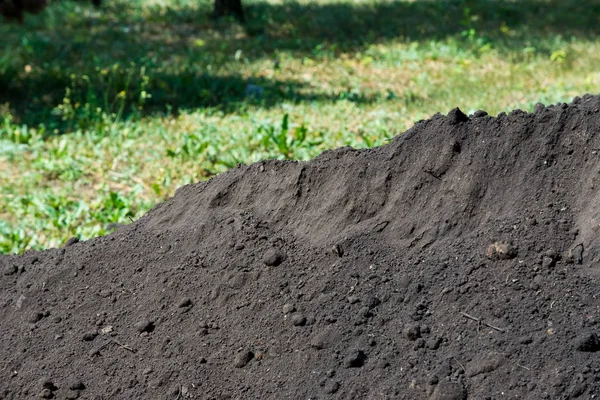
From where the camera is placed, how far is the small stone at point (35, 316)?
346 cm

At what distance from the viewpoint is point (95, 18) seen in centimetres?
1244

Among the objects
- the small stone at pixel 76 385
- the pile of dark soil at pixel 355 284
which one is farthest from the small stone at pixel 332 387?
the small stone at pixel 76 385

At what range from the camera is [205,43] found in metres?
10.9

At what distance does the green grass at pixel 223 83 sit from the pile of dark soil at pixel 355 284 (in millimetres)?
1734

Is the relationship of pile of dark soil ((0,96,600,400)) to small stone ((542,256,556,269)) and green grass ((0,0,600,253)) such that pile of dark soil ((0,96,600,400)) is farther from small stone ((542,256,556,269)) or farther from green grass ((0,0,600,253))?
green grass ((0,0,600,253))

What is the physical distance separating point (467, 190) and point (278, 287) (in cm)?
83

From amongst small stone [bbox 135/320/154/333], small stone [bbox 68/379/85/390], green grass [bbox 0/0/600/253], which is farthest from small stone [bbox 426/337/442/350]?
green grass [bbox 0/0/600/253]

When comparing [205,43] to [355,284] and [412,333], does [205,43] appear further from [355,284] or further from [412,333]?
[412,333]

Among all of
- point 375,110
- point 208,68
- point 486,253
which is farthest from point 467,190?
point 208,68

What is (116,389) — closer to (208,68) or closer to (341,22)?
(208,68)

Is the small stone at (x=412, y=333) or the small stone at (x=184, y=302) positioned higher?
the small stone at (x=412, y=333)

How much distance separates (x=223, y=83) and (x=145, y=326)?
19.1 feet

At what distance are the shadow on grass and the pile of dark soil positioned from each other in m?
3.87

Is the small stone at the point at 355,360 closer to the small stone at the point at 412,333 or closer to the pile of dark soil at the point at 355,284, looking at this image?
the pile of dark soil at the point at 355,284
